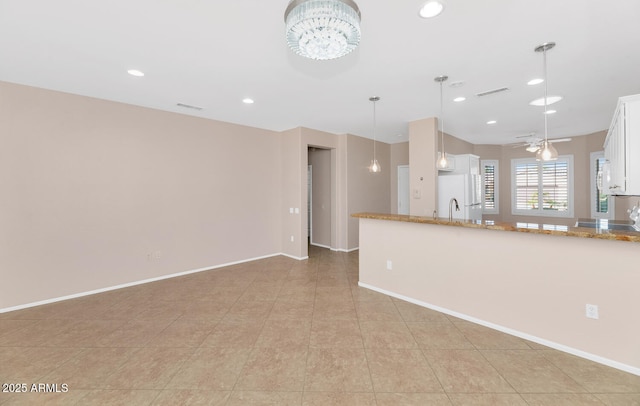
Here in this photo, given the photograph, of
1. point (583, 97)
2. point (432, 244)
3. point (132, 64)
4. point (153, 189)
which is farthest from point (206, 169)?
point (583, 97)

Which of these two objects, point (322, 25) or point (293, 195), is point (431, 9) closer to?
point (322, 25)

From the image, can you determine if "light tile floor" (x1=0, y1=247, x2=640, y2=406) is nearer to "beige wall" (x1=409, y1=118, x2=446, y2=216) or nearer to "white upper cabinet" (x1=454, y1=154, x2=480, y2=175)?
"beige wall" (x1=409, y1=118, x2=446, y2=216)

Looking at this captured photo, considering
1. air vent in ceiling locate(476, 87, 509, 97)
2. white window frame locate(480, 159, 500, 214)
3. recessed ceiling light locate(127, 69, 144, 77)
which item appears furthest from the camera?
white window frame locate(480, 159, 500, 214)

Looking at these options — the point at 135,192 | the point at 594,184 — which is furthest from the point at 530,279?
the point at 594,184

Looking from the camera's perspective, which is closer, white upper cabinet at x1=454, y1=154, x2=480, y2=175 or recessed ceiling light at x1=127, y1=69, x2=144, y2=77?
recessed ceiling light at x1=127, y1=69, x2=144, y2=77

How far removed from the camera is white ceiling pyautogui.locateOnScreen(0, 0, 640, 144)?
199cm

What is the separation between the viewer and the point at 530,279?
2.54 meters

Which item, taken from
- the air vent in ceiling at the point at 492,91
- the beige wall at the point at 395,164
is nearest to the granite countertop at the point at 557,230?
the air vent in ceiling at the point at 492,91

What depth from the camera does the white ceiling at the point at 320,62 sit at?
6.53 ft

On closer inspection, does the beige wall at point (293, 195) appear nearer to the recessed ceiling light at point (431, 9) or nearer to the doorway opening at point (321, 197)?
the doorway opening at point (321, 197)

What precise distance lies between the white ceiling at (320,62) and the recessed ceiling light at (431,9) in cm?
5

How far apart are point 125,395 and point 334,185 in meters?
5.08

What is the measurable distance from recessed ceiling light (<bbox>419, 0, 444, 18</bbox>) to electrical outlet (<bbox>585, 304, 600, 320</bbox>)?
8.95 feet

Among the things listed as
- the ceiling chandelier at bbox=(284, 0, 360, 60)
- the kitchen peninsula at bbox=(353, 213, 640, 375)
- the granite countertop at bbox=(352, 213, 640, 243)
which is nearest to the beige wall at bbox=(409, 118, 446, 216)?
the kitchen peninsula at bbox=(353, 213, 640, 375)
